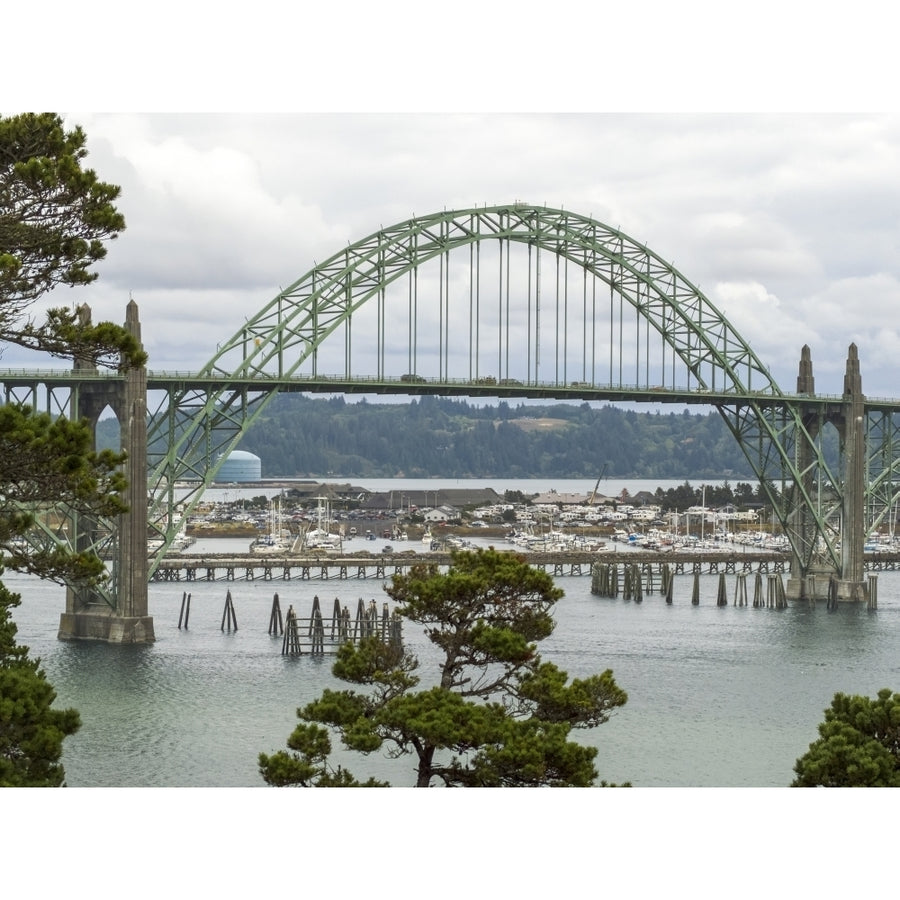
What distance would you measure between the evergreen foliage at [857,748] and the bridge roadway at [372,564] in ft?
240

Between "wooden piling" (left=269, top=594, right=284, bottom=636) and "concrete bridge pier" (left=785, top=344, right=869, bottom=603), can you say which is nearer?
"wooden piling" (left=269, top=594, right=284, bottom=636)

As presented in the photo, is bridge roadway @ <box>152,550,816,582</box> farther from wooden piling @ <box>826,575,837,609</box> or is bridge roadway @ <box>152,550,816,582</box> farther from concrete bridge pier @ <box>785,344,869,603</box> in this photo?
wooden piling @ <box>826,575,837,609</box>

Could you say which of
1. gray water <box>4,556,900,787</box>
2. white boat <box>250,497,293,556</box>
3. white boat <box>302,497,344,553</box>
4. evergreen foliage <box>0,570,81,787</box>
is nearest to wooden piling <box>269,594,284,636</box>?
gray water <box>4,556,900,787</box>

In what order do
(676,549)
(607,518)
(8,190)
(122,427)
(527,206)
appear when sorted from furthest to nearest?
(607,518) < (676,549) < (527,206) < (122,427) < (8,190)

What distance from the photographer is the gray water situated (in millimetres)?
40938

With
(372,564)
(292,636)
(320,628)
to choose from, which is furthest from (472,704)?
(372,564)

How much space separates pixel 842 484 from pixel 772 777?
51.8 metres

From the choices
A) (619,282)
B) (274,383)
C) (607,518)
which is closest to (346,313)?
(274,383)

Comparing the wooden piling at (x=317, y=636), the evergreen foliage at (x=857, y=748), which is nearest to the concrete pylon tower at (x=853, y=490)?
the wooden piling at (x=317, y=636)

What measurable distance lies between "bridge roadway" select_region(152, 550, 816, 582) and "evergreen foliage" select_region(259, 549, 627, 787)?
7077cm

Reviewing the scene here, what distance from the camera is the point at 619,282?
262 feet

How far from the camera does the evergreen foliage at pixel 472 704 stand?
23.7 meters

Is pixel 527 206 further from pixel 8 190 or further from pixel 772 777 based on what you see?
pixel 8 190

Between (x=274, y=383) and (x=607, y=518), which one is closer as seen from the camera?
(x=274, y=383)
